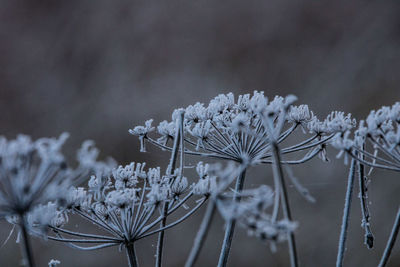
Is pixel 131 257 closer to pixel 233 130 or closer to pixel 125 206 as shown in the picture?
pixel 125 206

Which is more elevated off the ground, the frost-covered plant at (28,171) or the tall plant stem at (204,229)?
the frost-covered plant at (28,171)

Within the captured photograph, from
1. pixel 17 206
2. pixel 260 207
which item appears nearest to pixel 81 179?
pixel 17 206

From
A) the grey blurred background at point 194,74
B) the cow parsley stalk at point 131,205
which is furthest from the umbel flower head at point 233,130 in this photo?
the grey blurred background at point 194,74

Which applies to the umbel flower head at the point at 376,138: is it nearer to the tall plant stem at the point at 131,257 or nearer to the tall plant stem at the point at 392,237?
the tall plant stem at the point at 392,237

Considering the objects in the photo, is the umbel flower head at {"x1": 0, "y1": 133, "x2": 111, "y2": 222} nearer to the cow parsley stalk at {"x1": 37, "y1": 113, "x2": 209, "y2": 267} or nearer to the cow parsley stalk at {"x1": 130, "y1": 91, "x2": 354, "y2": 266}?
the cow parsley stalk at {"x1": 37, "y1": 113, "x2": 209, "y2": 267}

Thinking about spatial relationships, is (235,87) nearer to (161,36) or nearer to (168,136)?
(161,36)
